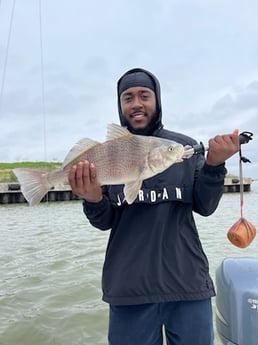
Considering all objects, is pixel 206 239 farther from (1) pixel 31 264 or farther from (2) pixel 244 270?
(2) pixel 244 270

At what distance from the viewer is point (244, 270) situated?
331 centimetres

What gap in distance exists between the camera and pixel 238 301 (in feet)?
9.98

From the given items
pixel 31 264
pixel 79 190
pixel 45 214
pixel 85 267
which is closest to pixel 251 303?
pixel 79 190

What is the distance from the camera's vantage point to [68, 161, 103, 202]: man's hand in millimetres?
2428

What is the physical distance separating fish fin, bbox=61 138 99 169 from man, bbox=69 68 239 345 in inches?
3.4

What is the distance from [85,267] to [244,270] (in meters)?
6.34

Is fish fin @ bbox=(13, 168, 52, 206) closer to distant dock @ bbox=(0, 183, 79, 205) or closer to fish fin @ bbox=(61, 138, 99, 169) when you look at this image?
fish fin @ bbox=(61, 138, 99, 169)

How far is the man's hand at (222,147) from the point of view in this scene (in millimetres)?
2338

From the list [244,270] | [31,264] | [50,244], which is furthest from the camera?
[50,244]

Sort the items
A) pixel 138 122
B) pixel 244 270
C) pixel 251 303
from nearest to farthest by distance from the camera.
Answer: pixel 138 122, pixel 251 303, pixel 244 270

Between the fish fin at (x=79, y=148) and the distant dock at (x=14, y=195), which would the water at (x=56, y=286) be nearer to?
the fish fin at (x=79, y=148)

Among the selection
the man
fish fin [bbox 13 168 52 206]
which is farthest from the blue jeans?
fish fin [bbox 13 168 52 206]

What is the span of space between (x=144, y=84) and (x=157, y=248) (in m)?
1.03

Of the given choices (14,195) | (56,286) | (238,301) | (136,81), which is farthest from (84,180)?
(14,195)
